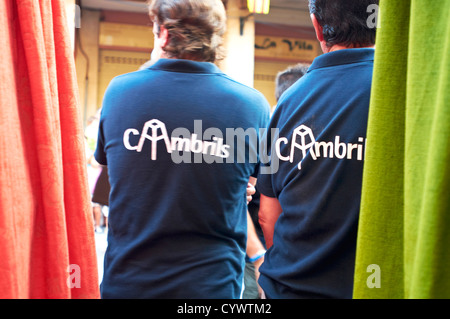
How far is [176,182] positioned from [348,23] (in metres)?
0.59

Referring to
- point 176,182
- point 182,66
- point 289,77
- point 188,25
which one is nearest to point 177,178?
point 176,182

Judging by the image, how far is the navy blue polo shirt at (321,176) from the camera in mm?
959

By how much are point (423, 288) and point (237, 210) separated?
60 centimetres

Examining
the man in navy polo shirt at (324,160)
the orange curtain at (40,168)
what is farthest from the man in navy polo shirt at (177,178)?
the orange curtain at (40,168)

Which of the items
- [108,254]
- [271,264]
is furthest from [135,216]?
[271,264]

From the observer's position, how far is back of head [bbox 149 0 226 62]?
1.19m

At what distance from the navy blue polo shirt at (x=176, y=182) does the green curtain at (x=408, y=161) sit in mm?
470

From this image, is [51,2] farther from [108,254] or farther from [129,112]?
[108,254]

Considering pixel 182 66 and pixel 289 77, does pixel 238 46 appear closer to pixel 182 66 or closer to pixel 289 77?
pixel 289 77

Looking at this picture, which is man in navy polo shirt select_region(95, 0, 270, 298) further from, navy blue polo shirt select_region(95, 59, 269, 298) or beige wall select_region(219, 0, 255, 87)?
beige wall select_region(219, 0, 255, 87)

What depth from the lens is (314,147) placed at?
102 cm

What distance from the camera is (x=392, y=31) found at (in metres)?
0.67

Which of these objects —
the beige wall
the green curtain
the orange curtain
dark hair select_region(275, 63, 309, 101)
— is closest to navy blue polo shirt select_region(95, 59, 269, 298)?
the orange curtain
